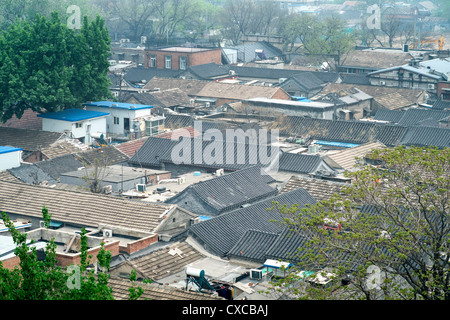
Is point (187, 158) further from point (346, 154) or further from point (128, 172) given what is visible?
point (346, 154)

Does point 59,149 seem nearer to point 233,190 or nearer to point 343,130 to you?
point 233,190

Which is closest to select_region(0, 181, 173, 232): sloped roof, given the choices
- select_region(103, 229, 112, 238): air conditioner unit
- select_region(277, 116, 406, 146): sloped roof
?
select_region(103, 229, 112, 238): air conditioner unit

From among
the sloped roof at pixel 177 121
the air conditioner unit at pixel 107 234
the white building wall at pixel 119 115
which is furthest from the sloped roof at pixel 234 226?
the sloped roof at pixel 177 121

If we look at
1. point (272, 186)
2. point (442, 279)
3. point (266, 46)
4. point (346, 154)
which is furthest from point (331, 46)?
point (442, 279)

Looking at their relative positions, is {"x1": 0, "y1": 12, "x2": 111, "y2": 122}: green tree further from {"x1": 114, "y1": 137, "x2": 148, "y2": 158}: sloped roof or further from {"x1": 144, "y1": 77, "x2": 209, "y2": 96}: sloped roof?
{"x1": 144, "y1": 77, "x2": 209, "y2": 96}: sloped roof

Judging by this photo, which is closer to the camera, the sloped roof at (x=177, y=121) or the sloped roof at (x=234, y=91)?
the sloped roof at (x=177, y=121)

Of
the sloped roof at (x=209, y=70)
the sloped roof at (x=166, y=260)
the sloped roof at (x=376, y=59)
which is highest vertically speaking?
the sloped roof at (x=376, y=59)

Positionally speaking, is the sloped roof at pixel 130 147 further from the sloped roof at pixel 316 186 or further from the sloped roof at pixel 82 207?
the sloped roof at pixel 316 186

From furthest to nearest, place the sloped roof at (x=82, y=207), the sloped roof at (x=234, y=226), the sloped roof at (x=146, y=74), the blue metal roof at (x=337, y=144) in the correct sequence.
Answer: the sloped roof at (x=146, y=74) < the blue metal roof at (x=337, y=144) < the sloped roof at (x=82, y=207) < the sloped roof at (x=234, y=226)
